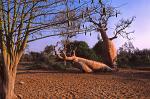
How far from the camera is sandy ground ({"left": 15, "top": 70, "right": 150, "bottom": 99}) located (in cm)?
1248

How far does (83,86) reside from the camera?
13.5 metres

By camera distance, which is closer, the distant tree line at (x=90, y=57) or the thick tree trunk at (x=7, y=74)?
the thick tree trunk at (x=7, y=74)

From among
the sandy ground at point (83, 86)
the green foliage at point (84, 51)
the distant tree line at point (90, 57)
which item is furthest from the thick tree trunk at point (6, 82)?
the green foliage at point (84, 51)

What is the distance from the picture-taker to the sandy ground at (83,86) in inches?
491

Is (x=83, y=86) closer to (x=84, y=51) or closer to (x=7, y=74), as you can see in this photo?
(x=7, y=74)

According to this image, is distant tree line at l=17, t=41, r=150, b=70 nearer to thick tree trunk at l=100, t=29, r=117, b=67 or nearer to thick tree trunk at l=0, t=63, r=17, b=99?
thick tree trunk at l=100, t=29, r=117, b=67

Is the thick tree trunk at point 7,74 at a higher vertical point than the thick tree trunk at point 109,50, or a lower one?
lower

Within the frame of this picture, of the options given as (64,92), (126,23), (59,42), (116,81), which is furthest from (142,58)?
(64,92)

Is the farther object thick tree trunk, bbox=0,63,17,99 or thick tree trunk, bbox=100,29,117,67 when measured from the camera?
thick tree trunk, bbox=100,29,117,67

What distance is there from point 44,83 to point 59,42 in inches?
157

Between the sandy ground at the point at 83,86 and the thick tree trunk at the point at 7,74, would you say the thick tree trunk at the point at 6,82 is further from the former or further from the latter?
the sandy ground at the point at 83,86

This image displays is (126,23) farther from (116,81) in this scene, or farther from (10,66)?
(10,66)

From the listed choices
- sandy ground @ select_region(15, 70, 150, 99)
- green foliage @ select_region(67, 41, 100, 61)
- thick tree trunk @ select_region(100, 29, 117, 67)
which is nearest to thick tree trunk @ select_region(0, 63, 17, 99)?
sandy ground @ select_region(15, 70, 150, 99)

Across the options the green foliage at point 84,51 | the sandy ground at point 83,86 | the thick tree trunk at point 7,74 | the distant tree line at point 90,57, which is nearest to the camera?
the thick tree trunk at point 7,74
